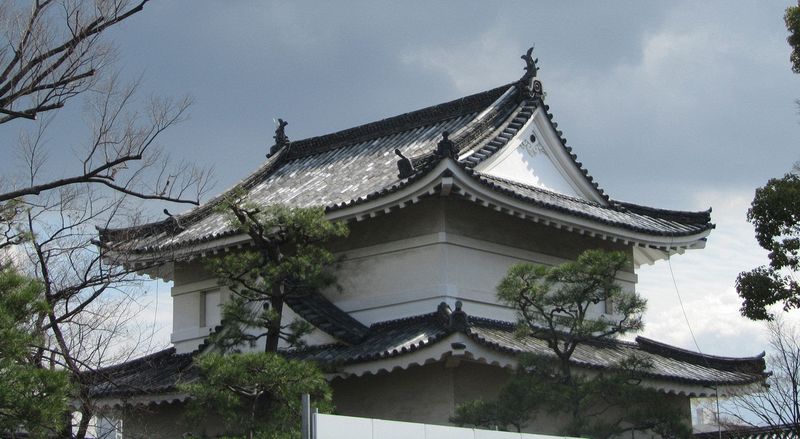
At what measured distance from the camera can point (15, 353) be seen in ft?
36.2

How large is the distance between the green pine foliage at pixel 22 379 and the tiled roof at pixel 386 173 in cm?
411

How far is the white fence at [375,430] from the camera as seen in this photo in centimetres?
863

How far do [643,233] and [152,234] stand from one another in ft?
29.3

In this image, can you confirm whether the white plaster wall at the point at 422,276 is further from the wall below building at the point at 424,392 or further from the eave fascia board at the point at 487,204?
the wall below building at the point at 424,392

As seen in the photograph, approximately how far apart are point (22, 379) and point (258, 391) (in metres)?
3.52

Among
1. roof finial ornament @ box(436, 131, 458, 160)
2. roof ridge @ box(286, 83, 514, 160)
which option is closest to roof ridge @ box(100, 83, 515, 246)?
roof ridge @ box(286, 83, 514, 160)

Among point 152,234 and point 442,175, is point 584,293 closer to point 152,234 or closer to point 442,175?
point 442,175

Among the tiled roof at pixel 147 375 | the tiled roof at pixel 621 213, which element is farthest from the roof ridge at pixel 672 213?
the tiled roof at pixel 147 375

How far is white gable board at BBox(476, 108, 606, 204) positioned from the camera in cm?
1892

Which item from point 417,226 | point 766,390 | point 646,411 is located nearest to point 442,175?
point 417,226

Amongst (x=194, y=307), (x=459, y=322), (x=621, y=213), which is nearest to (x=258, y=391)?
(x=459, y=322)

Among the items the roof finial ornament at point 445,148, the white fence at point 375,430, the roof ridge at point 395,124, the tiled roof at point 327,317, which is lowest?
the white fence at point 375,430

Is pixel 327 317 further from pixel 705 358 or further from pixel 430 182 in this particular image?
pixel 705 358

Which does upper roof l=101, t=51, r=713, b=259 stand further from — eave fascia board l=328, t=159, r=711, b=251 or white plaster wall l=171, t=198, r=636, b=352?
white plaster wall l=171, t=198, r=636, b=352
